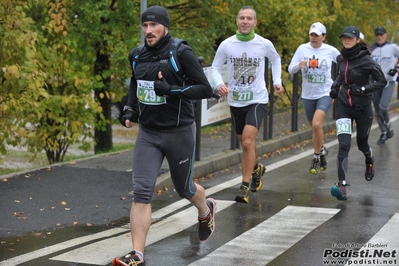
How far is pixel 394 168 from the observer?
11.5 metres

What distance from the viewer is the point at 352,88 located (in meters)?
9.32

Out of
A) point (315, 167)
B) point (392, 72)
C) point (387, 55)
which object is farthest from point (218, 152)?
point (387, 55)

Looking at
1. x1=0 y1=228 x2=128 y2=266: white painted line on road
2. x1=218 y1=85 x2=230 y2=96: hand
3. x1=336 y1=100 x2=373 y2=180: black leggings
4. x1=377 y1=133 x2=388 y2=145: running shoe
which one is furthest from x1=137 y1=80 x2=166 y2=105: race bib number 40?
x1=377 y1=133 x2=388 y2=145: running shoe

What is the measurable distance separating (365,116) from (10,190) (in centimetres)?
394

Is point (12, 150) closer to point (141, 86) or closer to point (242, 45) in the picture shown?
point (242, 45)

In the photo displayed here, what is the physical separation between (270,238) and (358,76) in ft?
8.85

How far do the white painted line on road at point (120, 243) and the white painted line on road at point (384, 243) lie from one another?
5.57ft

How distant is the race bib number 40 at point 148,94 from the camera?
646 cm

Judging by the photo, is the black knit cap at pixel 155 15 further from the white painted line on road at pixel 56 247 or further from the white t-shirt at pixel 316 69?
the white t-shirt at pixel 316 69

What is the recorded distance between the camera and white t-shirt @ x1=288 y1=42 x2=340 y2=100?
1123 cm

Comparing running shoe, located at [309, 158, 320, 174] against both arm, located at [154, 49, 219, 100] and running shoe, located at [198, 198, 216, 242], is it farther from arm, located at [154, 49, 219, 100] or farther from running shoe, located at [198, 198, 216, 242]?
arm, located at [154, 49, 219, 100]

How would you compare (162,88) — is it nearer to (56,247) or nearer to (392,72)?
(56,247)

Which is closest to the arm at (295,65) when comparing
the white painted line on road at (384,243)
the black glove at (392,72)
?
the white painted line on road at (384,243)

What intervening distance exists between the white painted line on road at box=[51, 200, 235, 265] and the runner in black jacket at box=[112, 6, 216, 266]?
0.54 meters
